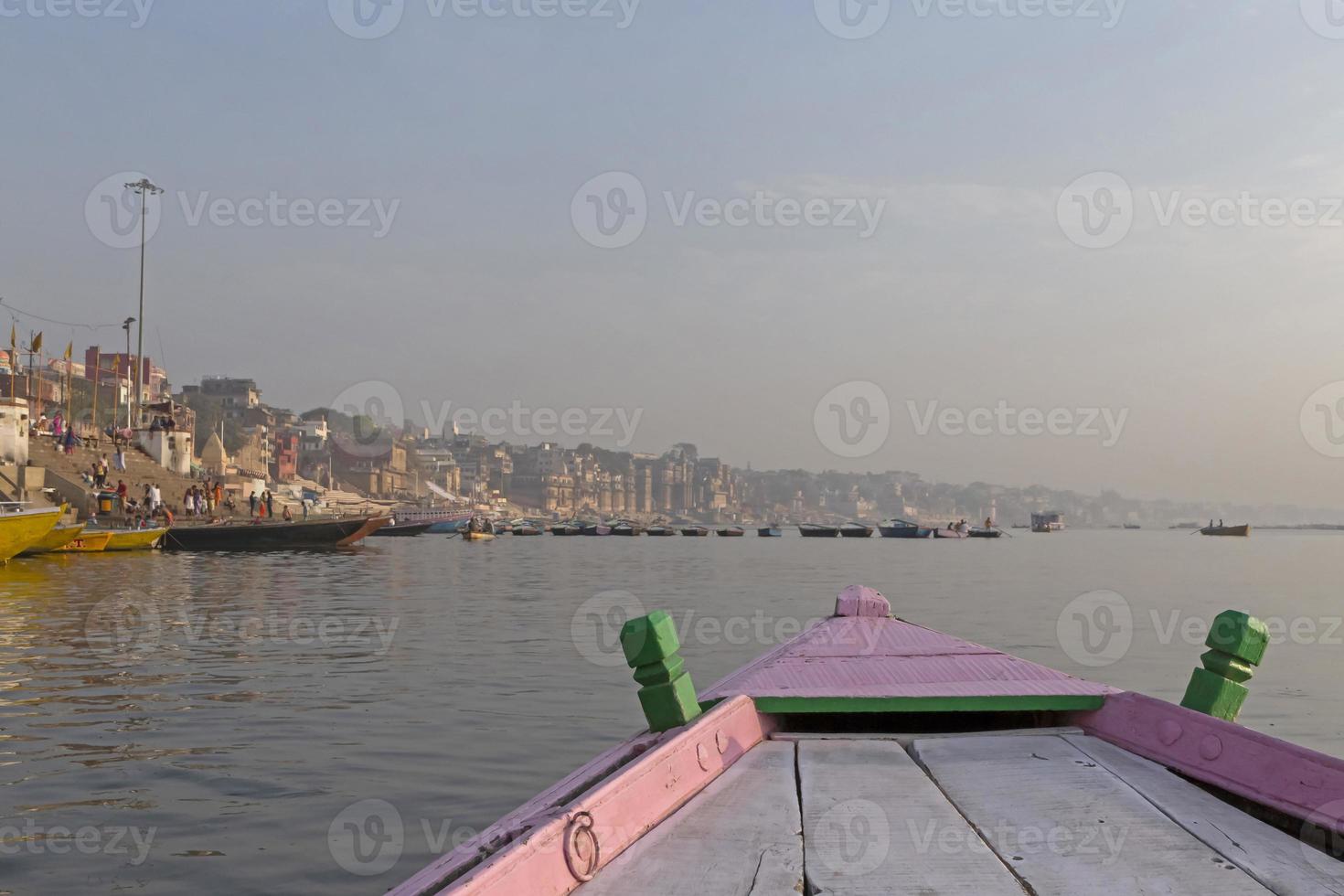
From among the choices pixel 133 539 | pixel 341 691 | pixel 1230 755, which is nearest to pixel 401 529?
pixel 133 539

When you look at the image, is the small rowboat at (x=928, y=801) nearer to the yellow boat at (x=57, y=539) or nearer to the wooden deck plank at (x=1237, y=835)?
the wooden deck plank at (x=1237, y=835)

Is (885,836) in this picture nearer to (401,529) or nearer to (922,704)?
(922,704)

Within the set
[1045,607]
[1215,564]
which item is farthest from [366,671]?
[1215,564]

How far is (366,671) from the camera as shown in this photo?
12.5m

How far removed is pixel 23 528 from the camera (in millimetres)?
28703

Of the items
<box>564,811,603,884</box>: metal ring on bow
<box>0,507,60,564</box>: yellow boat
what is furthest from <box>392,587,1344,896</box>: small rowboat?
<box>0,507,60,564</box>: yellow boat

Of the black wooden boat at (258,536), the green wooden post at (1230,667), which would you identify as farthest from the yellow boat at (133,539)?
the green wooden post at (1230,667)

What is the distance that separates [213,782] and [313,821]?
4.29 ft

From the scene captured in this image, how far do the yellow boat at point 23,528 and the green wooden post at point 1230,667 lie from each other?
31.1 meters

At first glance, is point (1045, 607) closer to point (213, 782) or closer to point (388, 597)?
point (388, 597)

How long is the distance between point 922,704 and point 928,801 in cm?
136

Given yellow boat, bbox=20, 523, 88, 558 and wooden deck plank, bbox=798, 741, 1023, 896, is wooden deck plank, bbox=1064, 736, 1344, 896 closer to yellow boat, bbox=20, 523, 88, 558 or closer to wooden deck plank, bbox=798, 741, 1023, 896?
wooden deck plank, bbox=798, 741, 1023, 896

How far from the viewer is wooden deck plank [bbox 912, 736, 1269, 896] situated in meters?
2.94

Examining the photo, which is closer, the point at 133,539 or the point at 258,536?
the point at 133,539
